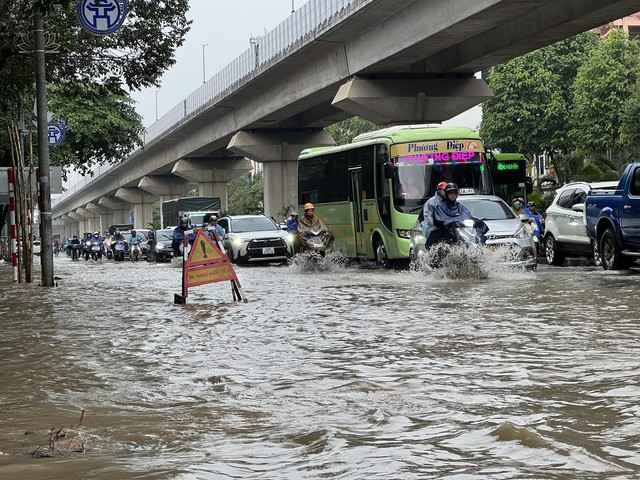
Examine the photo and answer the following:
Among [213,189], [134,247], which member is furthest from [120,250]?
[213,189]

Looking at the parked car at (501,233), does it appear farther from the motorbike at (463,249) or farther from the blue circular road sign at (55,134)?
the blue circular road sign at (55,134)

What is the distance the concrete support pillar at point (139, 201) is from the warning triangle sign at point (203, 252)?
84.2 meters

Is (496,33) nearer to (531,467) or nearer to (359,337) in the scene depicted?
(359,337)

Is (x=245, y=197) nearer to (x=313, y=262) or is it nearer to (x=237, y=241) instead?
(x=237, y=241)

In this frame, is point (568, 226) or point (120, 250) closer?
point (568, 226)

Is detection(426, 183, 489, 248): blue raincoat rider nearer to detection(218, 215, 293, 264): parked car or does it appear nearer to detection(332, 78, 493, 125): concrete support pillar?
detection(218, 215, 293, 264): parked car

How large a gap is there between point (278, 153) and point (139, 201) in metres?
48.5

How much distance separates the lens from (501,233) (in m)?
21.7

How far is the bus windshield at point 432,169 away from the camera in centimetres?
2677

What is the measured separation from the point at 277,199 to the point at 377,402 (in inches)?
2041

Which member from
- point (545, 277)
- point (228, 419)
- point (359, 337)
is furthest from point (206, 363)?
point (545, 277)

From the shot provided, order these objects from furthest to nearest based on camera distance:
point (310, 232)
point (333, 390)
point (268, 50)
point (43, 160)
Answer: point (268, 50)
point (310, 232)
point (43, 160)
point (333, 390)

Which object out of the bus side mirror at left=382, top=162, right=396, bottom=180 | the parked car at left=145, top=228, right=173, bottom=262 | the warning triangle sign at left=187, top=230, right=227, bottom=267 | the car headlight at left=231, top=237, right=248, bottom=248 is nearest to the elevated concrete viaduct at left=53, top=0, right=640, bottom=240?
the bus side mirror at left=382, top=162, right=396, bottom=180

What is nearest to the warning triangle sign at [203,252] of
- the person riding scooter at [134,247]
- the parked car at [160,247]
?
the parked car at [160,247]
